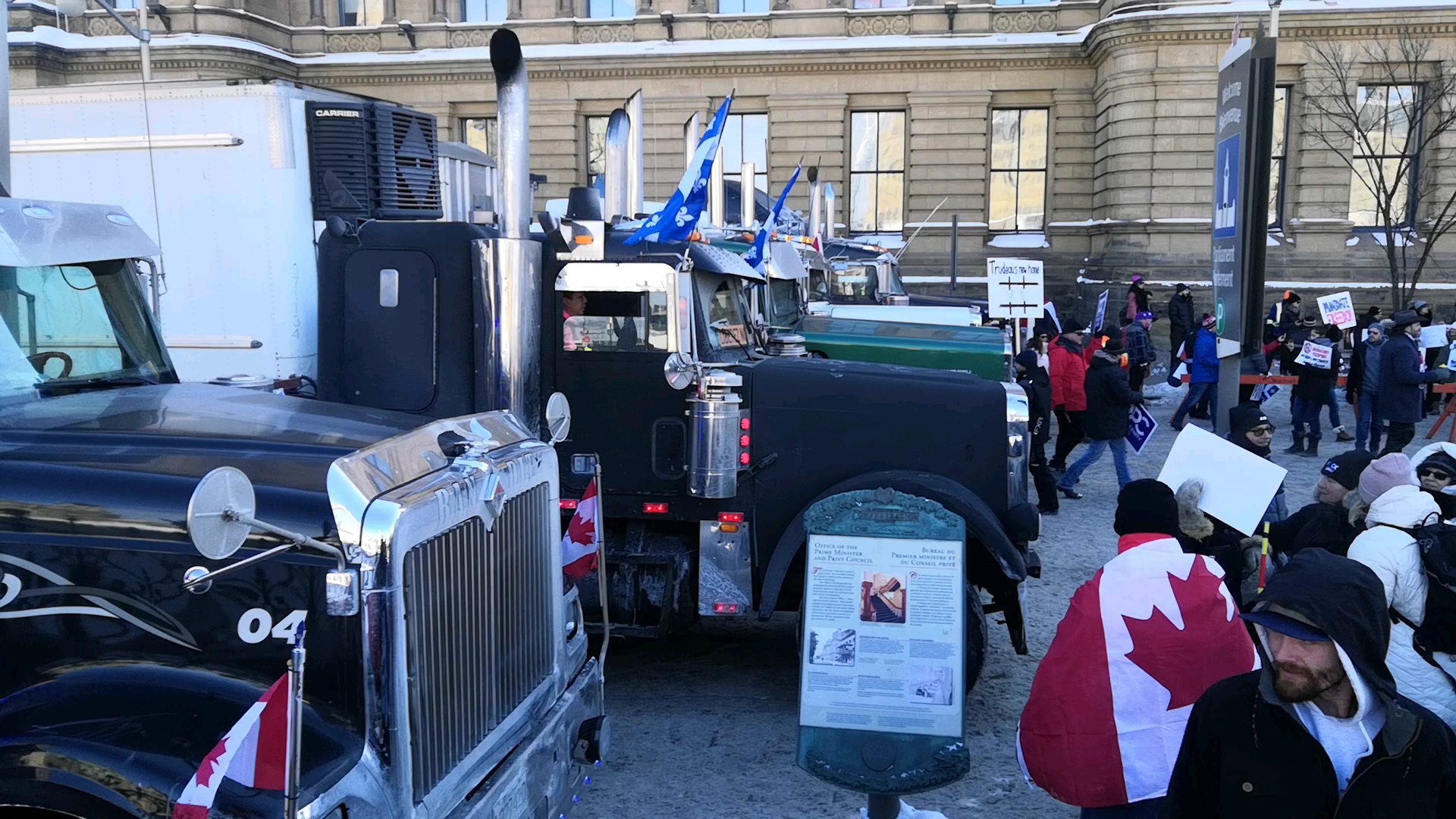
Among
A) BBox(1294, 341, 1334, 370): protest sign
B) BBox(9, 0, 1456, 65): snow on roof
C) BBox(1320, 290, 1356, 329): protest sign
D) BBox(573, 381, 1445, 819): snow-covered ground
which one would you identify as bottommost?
BBox(573, 381, 1445, 819): snow-covered ground

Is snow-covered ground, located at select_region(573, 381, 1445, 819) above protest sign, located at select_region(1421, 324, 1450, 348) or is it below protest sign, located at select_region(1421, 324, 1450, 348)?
below

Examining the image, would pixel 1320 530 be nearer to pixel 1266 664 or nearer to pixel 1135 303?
pixel 1266 664

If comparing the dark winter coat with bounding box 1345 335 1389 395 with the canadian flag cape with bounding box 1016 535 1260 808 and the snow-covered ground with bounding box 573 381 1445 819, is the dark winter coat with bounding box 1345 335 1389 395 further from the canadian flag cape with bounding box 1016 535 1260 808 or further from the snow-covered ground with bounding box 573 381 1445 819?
the canadian flag cape with bounding box 1016 535 1260 808

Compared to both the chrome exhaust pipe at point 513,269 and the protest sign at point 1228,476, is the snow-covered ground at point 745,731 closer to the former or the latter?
the protest sign at point 1228,476

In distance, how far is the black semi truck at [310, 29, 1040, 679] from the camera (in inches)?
228

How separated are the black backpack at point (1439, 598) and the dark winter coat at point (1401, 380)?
9.36 meters

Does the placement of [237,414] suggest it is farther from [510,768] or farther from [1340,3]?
[1340,3]

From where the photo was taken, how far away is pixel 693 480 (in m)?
5.79

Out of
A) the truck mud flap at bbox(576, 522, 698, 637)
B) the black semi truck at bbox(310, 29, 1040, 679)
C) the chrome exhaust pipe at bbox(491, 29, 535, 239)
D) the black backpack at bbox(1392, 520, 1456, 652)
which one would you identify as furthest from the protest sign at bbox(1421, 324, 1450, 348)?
the chrome exhaust pipe at bbox(491, 29, 535, 239)

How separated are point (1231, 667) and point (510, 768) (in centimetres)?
220

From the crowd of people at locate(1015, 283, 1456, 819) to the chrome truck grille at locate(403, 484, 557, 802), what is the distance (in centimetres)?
162

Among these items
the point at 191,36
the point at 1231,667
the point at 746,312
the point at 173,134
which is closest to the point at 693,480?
the point at 746,312

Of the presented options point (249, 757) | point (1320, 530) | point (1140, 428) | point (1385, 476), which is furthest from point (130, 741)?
point (1140, 428)

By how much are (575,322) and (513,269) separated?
39.0 inches
